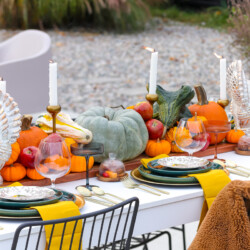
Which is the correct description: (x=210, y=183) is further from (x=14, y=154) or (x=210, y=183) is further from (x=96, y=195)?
(x=14, y=154)

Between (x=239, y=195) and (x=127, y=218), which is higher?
(x=239, y=195)

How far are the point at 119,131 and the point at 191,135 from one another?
0.30 meters

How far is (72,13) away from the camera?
1195cm

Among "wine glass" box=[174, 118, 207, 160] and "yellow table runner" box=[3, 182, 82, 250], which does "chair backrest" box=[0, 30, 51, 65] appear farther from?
"yellow table runner" box=[3, 182, 82, 250]

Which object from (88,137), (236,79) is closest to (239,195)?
(88,137)

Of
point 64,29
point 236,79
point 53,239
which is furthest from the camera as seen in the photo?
point 64,29

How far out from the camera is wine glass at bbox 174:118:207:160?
2498mm

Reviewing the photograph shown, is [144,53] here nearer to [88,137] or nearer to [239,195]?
[88,137]

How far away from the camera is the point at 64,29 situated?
12.0m

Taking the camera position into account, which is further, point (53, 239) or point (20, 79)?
point (20, 79)

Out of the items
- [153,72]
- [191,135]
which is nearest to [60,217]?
[191,135]

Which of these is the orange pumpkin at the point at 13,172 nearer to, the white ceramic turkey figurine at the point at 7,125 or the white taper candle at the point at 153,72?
the white ceramic turkey figurine at the point at 7,125

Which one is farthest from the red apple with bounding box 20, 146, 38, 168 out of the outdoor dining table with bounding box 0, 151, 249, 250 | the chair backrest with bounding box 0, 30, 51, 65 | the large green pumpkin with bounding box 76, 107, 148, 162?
the chair backrest with bounding box 0, 30, 51, 65

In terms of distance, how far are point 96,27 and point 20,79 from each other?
730 centimetres
